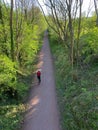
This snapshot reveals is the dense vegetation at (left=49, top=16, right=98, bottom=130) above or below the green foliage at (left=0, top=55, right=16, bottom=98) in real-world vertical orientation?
below

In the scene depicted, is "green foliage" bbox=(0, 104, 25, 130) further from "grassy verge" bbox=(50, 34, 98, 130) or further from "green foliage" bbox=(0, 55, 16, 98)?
"grassy verge" bbox=(50, 34, 98, 130)

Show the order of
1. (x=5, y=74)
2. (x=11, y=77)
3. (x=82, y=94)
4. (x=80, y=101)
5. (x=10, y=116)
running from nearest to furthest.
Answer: (x=80, y=101) < (x=82, y=94) < (x=10, y=116) < (x=5, y=74) < (x=11, y=77)

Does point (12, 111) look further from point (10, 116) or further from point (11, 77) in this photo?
point (11, 77)

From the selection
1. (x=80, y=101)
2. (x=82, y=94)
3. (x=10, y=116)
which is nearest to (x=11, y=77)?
(x=10, y=116)

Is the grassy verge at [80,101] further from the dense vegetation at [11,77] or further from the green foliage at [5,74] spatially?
the green foliage at [5,74]

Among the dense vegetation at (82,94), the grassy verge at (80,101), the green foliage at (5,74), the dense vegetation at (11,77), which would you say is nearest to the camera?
the grassy verge at (80,101)

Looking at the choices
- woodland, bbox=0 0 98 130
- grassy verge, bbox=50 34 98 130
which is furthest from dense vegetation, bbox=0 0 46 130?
grassy verge, bbox=50 34 98 130

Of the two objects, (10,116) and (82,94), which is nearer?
(82,94)

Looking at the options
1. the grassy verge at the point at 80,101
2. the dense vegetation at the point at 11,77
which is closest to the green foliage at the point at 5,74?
the dense vegetation at the point at 11,77

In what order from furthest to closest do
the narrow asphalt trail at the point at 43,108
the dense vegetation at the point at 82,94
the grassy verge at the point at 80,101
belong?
1. the narrow asphalt trail at the point at 43,108
2. the dense vegetation at the point at 82,94
3. the grassy verge at the point at 80,101

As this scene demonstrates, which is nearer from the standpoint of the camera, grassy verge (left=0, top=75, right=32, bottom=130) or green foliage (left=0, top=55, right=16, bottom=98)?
grassy verge (left=0, top=75, right=32, bottom=130)

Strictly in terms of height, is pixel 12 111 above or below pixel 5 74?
below

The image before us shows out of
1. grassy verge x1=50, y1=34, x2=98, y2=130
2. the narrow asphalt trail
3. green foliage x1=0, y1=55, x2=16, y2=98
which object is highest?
green foliage x1=0, y1=55, x2=16, y2=98

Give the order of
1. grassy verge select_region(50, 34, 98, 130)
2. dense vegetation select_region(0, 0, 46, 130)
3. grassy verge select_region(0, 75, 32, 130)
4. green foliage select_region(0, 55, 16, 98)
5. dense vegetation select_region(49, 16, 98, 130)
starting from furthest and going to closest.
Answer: green foliage select_region(0, 55, 16, 98)
dense vegetation select_region(0, 0, 46, 130)
grassy verge select_region(0, 75, 32, 130)
dense vegetation select_region(49, 16, 98, 130)
grassy verge select_region(50, 34, 98, 130)
